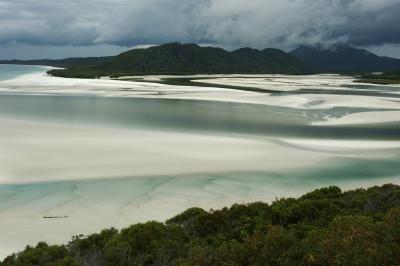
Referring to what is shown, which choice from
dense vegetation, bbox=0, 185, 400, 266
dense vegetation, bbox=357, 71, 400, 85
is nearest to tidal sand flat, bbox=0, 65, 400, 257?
dense vegetation, bbox=0, 185, 400, 266

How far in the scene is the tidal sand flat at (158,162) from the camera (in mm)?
14898

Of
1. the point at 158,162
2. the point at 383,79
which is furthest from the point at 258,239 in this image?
the point at 383,79

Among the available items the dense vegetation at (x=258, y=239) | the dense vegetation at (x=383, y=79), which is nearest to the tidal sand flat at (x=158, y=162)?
the dense vegetation at (x=258, y=239)

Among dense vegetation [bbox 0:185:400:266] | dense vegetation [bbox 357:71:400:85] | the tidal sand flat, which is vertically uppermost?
dense vegetation [bbox 0:185:400:266]

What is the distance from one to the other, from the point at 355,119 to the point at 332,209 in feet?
91.8

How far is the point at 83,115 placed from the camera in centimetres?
3862

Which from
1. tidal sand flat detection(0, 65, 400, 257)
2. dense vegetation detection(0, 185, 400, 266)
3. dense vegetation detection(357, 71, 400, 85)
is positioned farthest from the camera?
dense vegetation detection(357, 71, 400, 85)

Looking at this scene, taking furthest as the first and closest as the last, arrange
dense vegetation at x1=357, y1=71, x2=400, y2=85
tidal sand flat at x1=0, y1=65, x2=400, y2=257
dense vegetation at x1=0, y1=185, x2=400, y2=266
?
dense vegetation at x1=357, y1=71, x2=400, y2=85 → tidal sand flat at x1=0, y1=65, x2=400, y2=257 → dense vegetation at x1=0, y1=185, x2=400, y2=266

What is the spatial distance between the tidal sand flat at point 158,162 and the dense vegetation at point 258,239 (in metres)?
3.04

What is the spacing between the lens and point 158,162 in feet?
70.4

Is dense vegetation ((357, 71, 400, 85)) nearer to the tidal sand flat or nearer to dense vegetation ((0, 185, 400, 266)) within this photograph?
the tidal sand flat

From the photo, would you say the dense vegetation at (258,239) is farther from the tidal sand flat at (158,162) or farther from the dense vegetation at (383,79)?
the dense vegetation at (383,79)

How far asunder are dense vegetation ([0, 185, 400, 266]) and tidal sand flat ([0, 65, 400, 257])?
9.98 feet

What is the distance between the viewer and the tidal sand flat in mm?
14898
